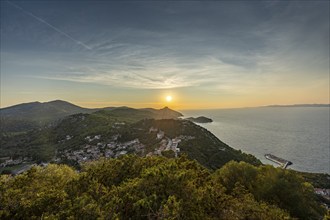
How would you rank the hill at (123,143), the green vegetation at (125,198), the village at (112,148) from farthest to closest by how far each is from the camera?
the village at (112,148) → the hill at (123,143) → the green vegetation at (125,198)

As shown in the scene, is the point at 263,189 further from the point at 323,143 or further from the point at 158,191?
the point at 323,143

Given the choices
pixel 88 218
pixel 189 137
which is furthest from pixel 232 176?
pixel 189 137

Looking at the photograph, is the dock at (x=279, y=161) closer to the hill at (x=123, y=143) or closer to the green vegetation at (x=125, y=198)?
the hill at (x=123, y=143)

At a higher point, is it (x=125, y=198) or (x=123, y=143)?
(x=125, y=198)

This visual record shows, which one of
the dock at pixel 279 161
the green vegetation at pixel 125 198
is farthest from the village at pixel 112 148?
the green vegetation at pixel 125 198

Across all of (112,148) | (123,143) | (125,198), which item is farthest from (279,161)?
(125,198)

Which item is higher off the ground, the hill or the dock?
the hill

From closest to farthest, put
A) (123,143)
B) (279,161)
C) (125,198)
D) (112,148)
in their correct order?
(125,198) < (279,161) < (112,148) < (123,143)

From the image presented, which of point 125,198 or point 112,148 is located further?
point 112,148

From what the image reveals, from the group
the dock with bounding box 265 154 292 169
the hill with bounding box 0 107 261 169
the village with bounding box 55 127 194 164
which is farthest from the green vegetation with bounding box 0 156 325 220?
the dock with bounding box 265 154 292 169

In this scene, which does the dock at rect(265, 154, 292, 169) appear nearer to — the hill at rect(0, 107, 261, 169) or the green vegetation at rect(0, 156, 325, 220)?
the hill at rect(0, 107, 261, 169)

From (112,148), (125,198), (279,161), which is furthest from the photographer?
(112,148)

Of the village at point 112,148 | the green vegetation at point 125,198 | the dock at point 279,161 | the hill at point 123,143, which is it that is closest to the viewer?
the green vegetation at point 125,198

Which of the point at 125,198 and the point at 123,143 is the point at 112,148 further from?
the point at 125,198
